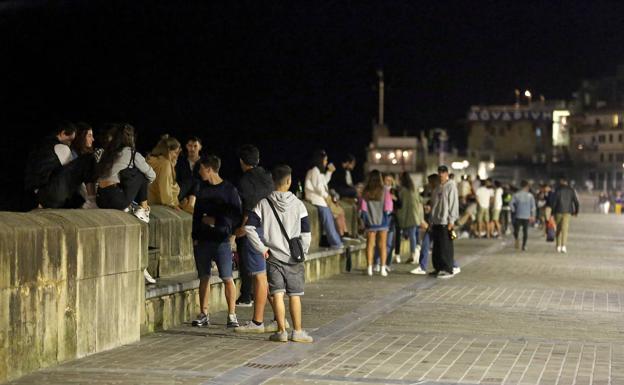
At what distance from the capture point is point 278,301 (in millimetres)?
10836

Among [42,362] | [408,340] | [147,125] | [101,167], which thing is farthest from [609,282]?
[147,125]

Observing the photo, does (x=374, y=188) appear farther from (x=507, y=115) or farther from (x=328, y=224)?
Answer: (x=507, y=115)

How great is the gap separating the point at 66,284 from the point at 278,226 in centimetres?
234

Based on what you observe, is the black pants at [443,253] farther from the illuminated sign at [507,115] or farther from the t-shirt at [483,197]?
Answer: the illuminated sign at [507,115]

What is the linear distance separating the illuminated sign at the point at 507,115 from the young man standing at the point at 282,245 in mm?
166466

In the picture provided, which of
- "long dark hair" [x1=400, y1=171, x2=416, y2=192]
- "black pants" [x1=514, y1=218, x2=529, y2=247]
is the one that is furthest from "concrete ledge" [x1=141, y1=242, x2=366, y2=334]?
"black pants" [x1=514, y1=218, x2=529, y2=247]

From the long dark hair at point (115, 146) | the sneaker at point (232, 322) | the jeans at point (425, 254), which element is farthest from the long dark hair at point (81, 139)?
the jeans at point (425, 254)

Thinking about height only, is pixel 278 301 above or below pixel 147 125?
below

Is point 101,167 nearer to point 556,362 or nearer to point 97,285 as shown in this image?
point 97,285

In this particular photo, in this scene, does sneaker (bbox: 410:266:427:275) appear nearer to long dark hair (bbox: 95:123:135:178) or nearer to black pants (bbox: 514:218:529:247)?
black pants (bbox: 514:218:529:247)

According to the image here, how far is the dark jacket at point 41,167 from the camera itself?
10.8 metres

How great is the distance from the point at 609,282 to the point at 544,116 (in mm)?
158499

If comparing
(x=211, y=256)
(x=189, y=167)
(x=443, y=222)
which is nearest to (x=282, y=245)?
(x=211, y=256)

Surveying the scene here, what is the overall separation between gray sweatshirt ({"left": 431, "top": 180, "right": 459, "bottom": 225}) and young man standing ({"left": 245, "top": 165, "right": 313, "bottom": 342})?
884 centimetres
